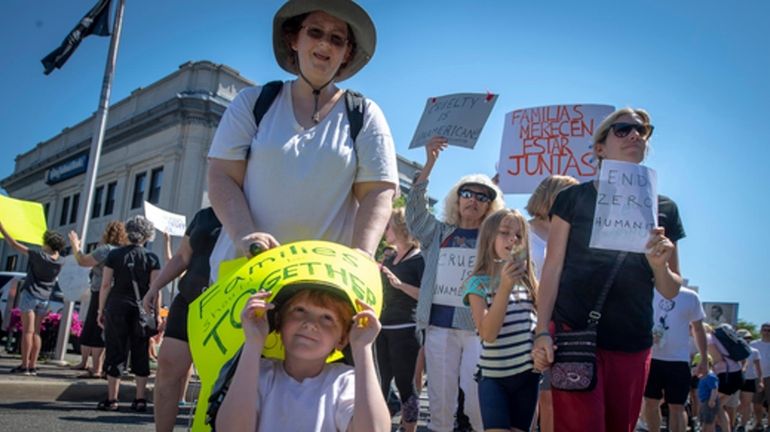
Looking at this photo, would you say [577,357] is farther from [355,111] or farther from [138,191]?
[138,191]

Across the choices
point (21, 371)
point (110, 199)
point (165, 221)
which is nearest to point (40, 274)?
point (21, 371)

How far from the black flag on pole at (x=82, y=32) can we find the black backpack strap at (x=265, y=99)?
1037 centimetres

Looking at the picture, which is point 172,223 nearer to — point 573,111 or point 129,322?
point 129,322

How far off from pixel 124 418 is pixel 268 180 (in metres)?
4.18

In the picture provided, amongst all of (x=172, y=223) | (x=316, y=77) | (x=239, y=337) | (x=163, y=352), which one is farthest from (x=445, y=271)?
(x=172, y=223)

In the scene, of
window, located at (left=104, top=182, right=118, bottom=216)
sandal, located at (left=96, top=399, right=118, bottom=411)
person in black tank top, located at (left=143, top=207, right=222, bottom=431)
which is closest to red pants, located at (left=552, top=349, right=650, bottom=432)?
person in black tank top, located at (left=143, top=207, right=222, bottom=431)

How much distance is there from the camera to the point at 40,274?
25.8 feet

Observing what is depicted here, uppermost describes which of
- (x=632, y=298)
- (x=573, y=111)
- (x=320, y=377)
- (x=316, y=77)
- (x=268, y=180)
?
(x=573, y=111)

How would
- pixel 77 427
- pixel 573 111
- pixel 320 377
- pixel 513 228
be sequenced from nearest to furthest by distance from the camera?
1. pixel 320 377
2. pixel 513 228
3. pixel 77 427
4. pixel 573 111

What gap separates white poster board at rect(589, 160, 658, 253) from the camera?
262 cm

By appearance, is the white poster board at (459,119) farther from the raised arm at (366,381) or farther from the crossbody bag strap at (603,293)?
the raised arm at (366,381)

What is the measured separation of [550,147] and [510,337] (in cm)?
331

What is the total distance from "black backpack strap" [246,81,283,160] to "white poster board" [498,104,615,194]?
3981 mm

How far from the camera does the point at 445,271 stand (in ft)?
14.3
